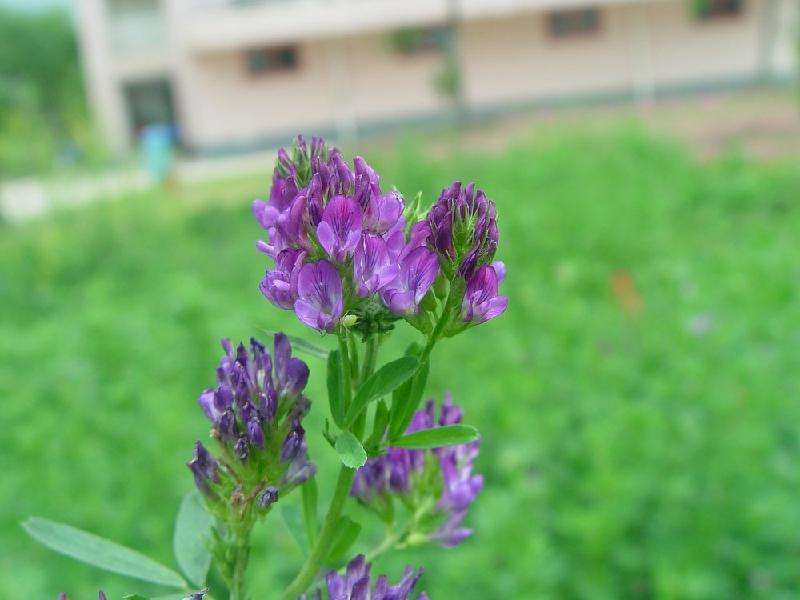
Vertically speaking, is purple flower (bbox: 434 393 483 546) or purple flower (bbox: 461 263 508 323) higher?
purple flower (bbox: 461 263 508 323)

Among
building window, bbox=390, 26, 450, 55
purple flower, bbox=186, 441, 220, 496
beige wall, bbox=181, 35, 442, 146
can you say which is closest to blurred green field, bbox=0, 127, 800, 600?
purple flower, bbox=186, 441, 220, 496

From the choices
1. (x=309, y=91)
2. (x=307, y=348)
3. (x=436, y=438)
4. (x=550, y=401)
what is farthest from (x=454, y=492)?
(x=309, y=91)

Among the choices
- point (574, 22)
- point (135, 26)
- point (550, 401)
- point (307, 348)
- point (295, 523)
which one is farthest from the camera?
point (135, 26)

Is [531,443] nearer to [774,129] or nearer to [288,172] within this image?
[288,172]

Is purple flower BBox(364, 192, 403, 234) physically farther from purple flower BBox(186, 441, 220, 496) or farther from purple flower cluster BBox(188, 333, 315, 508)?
purple flower BBox(186, 441, 220, 496)

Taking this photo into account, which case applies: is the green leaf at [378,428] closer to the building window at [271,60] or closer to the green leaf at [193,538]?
the green leaf at [193,538]

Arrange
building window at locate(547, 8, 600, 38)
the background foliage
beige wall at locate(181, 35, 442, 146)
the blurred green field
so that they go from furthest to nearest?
the background foliage
building window at locate(547, 8, 600, 38)
beige wall at locate(181, 35, 442, 146)
the blurred green field

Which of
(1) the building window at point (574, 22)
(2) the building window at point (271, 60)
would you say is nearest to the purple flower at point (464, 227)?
(2) the building window at point (271, 60)

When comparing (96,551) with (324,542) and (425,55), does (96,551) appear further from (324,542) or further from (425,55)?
(425,55)
